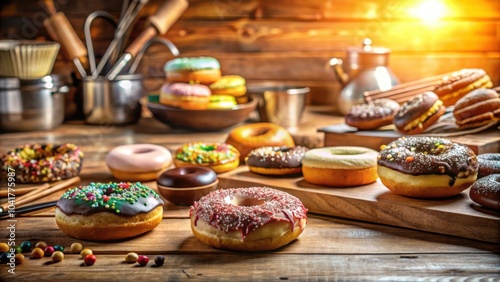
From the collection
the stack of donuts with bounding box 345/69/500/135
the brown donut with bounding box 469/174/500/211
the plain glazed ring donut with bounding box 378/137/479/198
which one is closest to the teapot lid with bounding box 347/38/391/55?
the stack of donuts with bounding box 345/69/500/135

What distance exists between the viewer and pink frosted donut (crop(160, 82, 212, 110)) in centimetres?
274

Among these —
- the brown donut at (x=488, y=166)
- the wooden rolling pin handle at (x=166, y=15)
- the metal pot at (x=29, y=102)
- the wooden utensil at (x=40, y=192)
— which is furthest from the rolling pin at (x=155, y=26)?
the brown donut at (x=488, y=166)

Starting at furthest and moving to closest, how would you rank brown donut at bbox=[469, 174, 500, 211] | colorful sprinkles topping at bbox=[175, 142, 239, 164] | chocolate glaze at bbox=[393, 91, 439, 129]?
chocolate glaze at bbox=[393, 91, 439, 129] < colorful sprinkles topping at bbox=[175, 142, 239, 164] < brown donut at bbox=[469, 174, 500, 211]

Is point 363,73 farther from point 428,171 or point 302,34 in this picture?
point 428,171

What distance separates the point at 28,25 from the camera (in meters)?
3.24

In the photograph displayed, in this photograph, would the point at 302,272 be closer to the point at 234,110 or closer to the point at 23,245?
the point at 23,245

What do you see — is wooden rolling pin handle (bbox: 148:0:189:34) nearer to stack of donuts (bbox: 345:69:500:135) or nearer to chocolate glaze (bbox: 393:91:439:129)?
Answer: stack of donuts (bbox: 345:69:500:135)

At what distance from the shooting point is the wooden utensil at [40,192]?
6.09 feet

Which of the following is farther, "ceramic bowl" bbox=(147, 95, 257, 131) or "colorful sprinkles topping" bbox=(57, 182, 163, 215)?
"ceramic bowl" bbox=(147, 95, 257, 131)

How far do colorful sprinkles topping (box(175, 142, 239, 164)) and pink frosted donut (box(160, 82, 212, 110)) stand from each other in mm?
545

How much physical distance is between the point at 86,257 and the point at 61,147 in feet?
2.83

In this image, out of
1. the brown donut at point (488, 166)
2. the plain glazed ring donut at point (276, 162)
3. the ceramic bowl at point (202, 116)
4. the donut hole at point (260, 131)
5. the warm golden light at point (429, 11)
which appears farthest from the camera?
the warm golden light at point (429, 11)

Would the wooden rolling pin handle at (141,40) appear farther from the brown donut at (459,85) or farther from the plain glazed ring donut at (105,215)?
the plain glazed ring donut at (105,215)

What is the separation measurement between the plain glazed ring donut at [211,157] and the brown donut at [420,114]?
1.78ft
